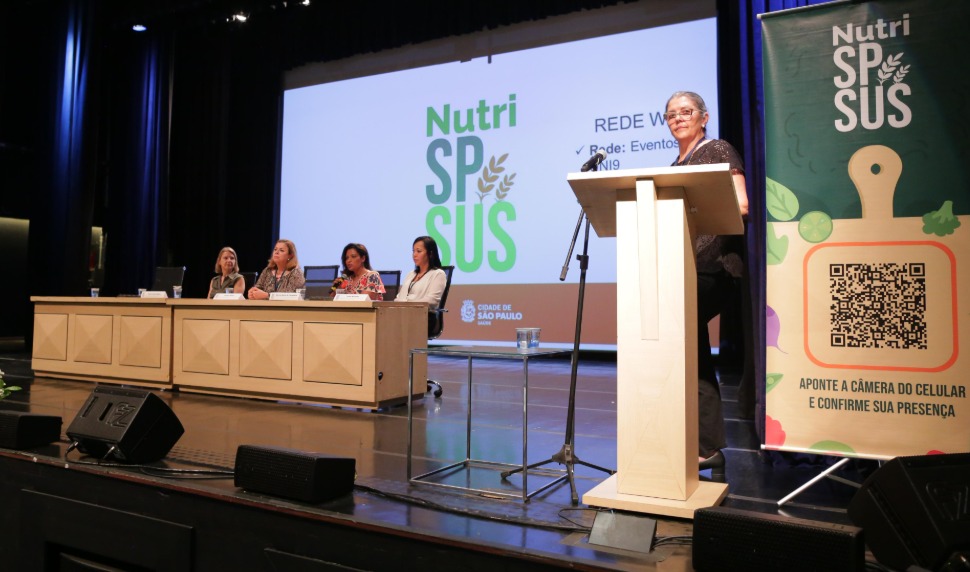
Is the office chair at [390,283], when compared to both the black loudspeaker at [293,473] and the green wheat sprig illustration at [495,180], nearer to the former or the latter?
the green wheat sprig illustration at [495,180]

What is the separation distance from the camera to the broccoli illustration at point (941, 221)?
2053mm

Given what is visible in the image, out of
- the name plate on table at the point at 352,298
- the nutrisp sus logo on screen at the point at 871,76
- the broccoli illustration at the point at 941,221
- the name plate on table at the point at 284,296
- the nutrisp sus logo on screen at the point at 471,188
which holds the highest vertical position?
the nutrisp sus logo on screen at the point at 471,188

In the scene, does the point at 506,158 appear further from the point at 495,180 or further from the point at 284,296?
the point at 284,296

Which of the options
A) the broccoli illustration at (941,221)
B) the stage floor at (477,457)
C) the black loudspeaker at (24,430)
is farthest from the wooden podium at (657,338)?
the black loudspeaker at (24,430)

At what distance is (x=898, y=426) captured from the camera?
6.71 feet

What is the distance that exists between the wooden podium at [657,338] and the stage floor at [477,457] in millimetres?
121

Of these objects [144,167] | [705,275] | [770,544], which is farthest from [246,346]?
[144,167]

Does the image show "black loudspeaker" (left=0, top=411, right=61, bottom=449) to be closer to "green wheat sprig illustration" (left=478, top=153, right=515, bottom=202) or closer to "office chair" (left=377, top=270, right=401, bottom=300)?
"office chair" (left=377, top=270, right=401, bottom=300)

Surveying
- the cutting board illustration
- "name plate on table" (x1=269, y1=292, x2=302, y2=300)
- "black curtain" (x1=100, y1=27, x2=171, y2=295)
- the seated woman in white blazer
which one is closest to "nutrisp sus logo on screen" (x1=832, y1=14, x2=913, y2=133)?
the cutting board illustration

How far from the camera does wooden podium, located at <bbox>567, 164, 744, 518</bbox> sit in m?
1.83

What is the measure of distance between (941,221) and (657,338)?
39.4 inches

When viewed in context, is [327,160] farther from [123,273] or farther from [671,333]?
[671,333]

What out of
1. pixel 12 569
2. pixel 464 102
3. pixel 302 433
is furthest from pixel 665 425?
pixel 464 102

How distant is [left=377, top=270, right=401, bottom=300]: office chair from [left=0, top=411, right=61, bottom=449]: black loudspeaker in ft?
8.05
